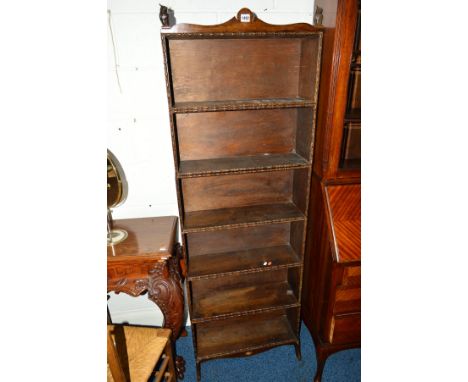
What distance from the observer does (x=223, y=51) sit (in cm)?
148

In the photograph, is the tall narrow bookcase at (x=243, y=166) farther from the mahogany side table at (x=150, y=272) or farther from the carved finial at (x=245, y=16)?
the mahogany side table at (x=150, y=272)

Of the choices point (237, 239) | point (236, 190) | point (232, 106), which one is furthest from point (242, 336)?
point (232, 106)

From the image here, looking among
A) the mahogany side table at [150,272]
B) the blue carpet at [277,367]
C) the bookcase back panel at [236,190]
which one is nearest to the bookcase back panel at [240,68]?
the bookcase back panel at [236,190]

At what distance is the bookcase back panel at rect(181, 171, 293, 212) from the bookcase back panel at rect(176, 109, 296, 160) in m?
0.15

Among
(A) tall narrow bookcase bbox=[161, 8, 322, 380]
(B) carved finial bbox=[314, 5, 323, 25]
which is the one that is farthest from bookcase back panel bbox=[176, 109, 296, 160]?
(B) carved finial bbox=[314, 5, 323, 25]

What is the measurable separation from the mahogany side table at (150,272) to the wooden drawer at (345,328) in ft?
2.83

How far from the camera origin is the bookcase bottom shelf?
5.97ft

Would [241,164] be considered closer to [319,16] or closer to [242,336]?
[319,16]

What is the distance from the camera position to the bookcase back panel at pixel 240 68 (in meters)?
1.45

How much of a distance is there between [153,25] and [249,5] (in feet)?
1.67

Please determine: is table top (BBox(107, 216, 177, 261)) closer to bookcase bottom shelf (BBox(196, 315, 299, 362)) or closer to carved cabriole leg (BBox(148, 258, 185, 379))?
carved cabriole leg (BBox(148, 258, 185, 379))

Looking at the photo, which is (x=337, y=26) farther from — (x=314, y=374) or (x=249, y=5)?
(x=314, y=374)
